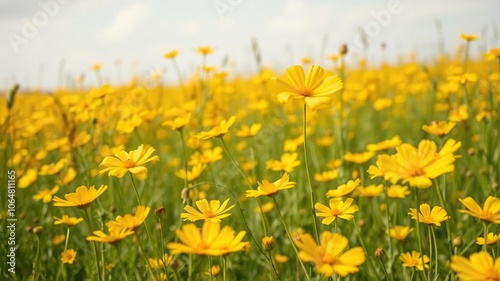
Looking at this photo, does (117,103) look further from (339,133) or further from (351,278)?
(351,278)

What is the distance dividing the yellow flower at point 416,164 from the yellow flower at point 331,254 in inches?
5.8

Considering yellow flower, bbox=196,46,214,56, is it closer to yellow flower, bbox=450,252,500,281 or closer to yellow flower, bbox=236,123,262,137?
yellow flower, bbox=236,123,262,137

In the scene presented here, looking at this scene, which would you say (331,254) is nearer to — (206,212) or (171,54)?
(206,212)

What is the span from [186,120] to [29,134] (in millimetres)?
1422

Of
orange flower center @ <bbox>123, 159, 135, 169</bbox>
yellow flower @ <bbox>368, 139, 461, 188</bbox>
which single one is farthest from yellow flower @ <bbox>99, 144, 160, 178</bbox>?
yellow flower @ <bbox>368, 139, 461, 188</bbox>

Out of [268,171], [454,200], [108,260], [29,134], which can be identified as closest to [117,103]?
[29,134]

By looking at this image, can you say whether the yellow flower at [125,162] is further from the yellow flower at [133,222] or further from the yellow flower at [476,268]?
A: the yellow flower at [476,268]

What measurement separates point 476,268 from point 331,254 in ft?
0.73

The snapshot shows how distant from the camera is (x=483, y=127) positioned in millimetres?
1702

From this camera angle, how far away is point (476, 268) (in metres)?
0.64

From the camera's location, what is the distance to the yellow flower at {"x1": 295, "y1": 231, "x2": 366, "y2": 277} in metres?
0.66

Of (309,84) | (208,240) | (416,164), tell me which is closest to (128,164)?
(208,240)

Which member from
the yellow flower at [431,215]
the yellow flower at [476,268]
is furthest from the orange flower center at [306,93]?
Result: the yellow flower at [476,268]

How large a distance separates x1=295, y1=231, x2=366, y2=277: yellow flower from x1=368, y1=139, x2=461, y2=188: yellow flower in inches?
5.8
